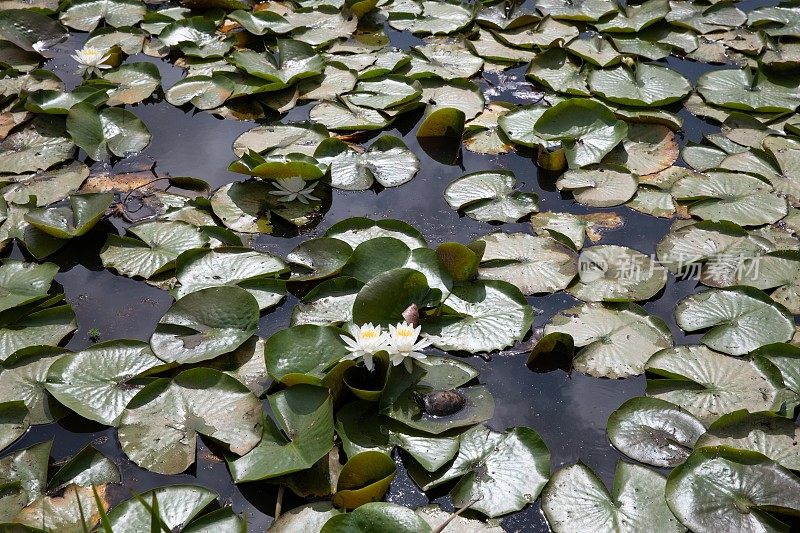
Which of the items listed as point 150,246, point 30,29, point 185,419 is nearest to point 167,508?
point 185,419

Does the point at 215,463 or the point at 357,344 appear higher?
the point at 357,344

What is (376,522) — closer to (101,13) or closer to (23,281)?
(23,281)

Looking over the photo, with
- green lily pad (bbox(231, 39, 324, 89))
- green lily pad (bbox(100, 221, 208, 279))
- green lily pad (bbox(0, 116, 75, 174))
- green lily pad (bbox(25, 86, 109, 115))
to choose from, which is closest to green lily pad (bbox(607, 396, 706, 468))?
green lily pad (bbox(100, 221, 208, 279))

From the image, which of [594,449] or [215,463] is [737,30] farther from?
[215,463]

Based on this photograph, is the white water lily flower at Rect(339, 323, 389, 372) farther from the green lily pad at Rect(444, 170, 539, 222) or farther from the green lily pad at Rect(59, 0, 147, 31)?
the green lily pad at Rect(59, 0, 147, 31)

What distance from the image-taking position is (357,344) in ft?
8.55

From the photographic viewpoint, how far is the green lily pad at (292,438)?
92.3 inches

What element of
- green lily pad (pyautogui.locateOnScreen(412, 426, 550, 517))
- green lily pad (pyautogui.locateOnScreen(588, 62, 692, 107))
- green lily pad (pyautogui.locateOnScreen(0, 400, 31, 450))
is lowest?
green lily pad (pyautogui.locateOnScreen(0, 400, 31, 450))

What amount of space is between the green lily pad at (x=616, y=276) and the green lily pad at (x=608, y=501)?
33.6 inches

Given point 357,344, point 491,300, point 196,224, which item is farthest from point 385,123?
point 357,344

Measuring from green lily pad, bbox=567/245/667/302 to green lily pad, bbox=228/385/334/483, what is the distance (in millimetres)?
1260

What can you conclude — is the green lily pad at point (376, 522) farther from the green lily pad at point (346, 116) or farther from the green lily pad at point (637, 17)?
the green lily pad at point (637, 17)

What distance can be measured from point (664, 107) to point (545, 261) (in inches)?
68.1

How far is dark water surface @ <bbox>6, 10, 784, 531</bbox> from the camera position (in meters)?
2.46
